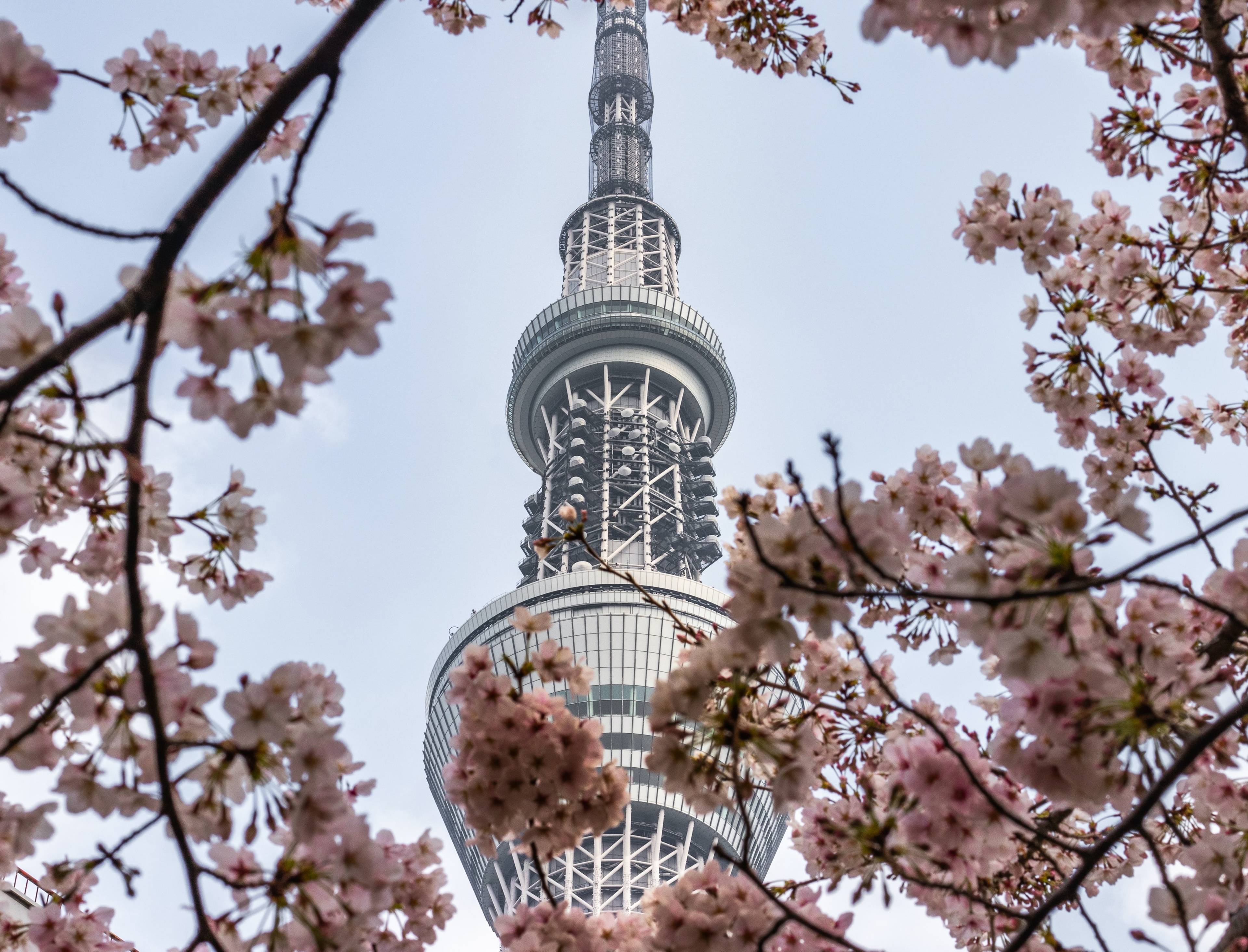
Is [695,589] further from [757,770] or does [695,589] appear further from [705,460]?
[757,770]

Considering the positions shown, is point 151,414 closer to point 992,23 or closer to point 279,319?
point 279,319

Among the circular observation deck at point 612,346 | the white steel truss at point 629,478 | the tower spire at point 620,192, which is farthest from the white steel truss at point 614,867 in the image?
the tower spire at point 620,192

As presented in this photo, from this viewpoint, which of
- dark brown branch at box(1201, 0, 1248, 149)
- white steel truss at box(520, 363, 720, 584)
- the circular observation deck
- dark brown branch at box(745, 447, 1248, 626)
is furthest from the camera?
the circular observation deck

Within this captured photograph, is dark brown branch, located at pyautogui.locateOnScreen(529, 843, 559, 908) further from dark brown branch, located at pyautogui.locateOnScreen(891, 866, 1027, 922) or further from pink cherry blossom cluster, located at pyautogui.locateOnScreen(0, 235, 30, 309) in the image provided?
pink cherry blossom cluster, located at pyautogui.locateOnScreen(0, 235, 30, 309)

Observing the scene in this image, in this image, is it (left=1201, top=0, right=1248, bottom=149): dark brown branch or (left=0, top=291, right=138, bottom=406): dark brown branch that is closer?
(left=0, top=291, right=138, bottom=406): dark brown branch

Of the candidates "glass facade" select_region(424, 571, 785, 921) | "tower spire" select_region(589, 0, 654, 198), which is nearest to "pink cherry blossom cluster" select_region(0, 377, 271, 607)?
"glass facade" select_region(424, 571, 785, 921)
